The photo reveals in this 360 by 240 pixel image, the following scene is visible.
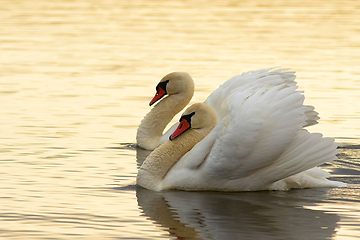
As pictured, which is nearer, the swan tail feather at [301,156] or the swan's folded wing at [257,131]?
the swan's folded wing at [257,131]

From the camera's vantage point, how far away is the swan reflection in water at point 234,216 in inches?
297

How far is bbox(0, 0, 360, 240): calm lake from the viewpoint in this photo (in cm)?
792

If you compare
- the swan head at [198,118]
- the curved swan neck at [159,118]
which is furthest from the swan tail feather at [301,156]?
the curved swan neck at [159,118]

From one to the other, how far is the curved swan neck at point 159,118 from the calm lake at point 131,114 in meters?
0.24

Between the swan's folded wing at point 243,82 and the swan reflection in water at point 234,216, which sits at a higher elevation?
the swan's folded wing at point 243,82

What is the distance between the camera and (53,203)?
854cm

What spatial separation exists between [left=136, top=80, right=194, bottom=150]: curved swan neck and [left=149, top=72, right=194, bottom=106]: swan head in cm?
3

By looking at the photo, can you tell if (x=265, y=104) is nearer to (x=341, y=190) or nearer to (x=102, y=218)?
(x=341, y=190)

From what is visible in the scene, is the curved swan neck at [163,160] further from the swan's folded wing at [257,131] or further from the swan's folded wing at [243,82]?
the swan's folded wing at [243,82]

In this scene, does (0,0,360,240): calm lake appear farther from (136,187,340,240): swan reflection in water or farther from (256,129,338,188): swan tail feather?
(256,129,338,188): swan tail feather

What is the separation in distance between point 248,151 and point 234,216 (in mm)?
813

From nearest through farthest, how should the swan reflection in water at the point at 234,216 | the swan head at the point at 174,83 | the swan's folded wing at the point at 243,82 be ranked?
the swan reflection in water at the point at 234,216
the swan's folded wing at the point at 243,82
the swan head at the point at 174,83

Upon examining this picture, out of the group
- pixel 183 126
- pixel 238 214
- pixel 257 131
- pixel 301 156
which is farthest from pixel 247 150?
pixel 183 126

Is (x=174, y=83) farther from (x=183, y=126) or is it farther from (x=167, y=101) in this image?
(x=183, y=126)
